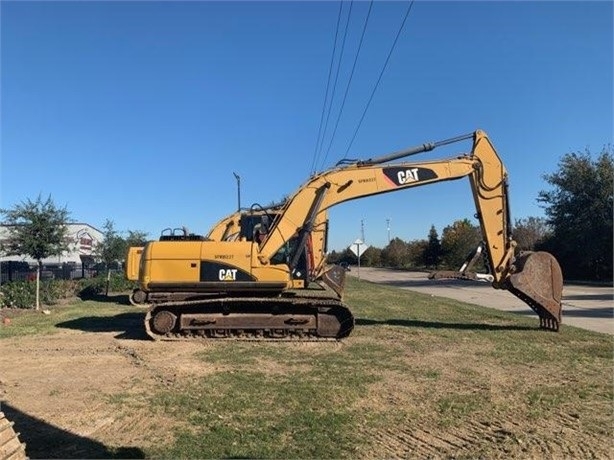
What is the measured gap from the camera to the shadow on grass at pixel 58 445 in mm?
5254

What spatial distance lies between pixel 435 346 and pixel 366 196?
3.61 m

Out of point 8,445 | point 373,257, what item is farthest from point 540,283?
point 373,257

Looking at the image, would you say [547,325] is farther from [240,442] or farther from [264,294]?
[240,442]

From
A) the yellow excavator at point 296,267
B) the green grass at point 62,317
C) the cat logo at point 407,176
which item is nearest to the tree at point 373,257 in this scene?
the green grass at point 62,317

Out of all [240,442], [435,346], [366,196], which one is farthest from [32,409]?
[366,196]

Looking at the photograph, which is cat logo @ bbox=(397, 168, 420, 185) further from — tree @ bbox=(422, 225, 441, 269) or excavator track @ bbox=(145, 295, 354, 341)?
tree @ bbox=(422, 225, 441, 269)

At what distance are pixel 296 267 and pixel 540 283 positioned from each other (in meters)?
5.38

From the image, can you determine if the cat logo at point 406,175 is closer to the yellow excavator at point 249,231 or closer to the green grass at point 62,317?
the yellow excavator at point 249,231

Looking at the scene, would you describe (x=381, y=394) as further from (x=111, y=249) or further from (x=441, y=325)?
(x=111, y=249)

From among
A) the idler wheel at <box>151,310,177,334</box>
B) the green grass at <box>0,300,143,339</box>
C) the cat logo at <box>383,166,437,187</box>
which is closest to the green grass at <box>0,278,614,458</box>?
the idler wheel at <box>151,310,177,334</box>

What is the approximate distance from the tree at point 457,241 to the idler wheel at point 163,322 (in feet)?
149

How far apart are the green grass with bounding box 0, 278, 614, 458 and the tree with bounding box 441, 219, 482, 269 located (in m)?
43.6

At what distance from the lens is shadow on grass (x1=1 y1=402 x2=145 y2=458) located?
5254 mm

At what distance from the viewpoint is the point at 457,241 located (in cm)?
5747
